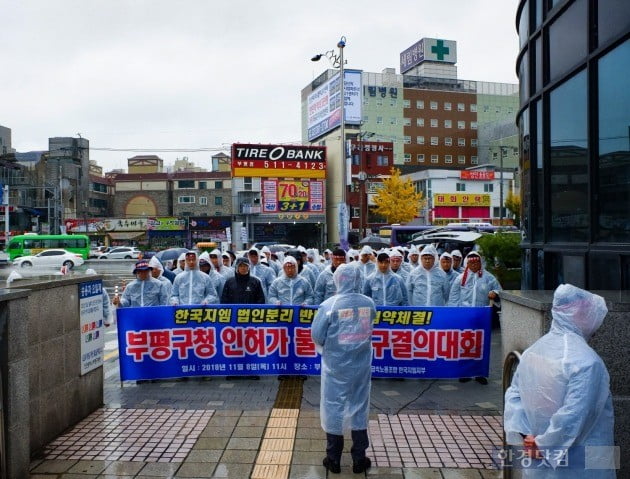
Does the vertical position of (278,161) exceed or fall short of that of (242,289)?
it exceeds it

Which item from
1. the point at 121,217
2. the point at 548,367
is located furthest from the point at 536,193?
the point at 121,217

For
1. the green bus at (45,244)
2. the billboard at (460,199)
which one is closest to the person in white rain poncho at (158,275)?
the green bus at (45,244)

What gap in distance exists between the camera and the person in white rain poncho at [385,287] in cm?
850

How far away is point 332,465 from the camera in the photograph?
4.57 metres

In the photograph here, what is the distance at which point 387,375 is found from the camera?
7406 millimetres

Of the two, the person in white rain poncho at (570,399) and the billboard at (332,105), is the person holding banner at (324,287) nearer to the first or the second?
the person in white rain poncho at (570,399)

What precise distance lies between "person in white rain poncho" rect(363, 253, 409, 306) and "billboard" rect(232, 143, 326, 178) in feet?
138

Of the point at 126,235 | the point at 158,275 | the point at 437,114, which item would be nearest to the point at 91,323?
the point at 158,275

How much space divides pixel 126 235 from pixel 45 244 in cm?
1366

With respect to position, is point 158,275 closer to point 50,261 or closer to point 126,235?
point 50,261

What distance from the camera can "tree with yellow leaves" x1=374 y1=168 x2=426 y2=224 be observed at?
5200 cm

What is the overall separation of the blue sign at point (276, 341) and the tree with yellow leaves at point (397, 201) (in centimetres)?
4492

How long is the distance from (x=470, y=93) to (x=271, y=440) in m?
81.6

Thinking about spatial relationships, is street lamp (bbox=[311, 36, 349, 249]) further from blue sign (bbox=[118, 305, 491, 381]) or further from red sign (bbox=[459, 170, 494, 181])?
red sign (bbox=[459, 170, 494, 181])
